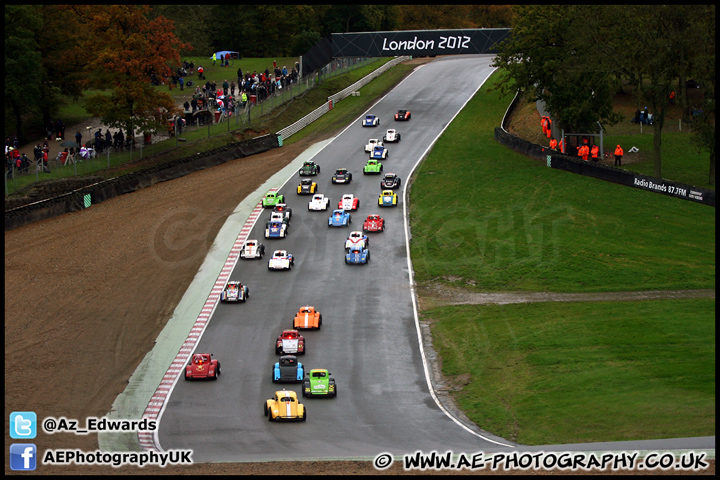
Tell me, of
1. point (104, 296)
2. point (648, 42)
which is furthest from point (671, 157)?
point (104, 296)

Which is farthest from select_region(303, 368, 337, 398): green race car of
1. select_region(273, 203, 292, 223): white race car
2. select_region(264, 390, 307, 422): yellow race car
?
select_region(273, 203, 292, 223): white race car

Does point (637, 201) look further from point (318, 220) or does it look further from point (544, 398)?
point (544, 398)

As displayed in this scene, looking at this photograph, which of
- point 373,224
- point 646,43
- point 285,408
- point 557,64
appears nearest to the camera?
point 285,408

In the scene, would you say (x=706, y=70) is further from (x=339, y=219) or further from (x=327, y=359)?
(x=327, y=359)

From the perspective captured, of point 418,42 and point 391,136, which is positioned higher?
point 418,42

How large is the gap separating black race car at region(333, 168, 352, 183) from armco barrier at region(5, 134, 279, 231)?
11.0 metres

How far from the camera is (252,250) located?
50.6 metres

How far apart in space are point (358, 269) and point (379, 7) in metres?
90.4

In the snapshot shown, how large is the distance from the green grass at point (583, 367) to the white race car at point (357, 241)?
27.7 feet

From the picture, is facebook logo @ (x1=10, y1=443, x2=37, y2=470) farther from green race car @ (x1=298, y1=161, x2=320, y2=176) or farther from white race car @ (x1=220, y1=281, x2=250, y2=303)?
green race car @ (x1=298, y1=161, x2=320, y2=176)

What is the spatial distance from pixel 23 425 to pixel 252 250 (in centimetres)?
2152

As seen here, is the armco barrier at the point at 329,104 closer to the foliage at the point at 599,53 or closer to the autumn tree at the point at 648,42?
the foliage at the point at 599,53

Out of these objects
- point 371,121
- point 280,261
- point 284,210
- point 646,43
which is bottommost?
point 280,261

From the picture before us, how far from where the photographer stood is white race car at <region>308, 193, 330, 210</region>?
5847 centimetres
